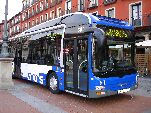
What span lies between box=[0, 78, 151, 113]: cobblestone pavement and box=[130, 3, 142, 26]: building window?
1559 cm

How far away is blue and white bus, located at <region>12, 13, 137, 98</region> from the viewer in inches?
349

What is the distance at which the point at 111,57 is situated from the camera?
916 centimetres

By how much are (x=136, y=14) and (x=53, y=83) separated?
17635 millimetres

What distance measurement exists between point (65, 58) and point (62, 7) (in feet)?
101

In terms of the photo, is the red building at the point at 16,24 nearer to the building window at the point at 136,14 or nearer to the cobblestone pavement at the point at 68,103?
the building window at the point at 136,14

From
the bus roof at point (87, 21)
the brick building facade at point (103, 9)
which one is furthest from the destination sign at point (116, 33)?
the brick building facade at point (103, 9)

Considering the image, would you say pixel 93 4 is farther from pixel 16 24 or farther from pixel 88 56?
pixel 16 24

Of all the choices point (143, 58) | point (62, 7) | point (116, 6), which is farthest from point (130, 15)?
point (62, 7)

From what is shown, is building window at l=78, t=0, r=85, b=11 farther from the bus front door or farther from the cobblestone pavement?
the bus front door

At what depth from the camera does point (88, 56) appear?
29.5ft

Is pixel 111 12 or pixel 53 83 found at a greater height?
pixel 111 12

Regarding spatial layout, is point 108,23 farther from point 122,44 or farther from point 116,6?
point 116,6

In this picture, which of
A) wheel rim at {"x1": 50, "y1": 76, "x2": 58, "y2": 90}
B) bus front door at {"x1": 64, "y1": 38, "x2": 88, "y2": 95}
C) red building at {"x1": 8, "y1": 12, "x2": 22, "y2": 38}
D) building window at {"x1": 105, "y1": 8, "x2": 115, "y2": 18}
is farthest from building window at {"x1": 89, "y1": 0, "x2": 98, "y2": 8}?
red building at {"x1": 8, "y1": 12, "x2": 22, "y2": 38}

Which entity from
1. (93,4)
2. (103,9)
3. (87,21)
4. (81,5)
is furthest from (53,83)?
(81,5)
